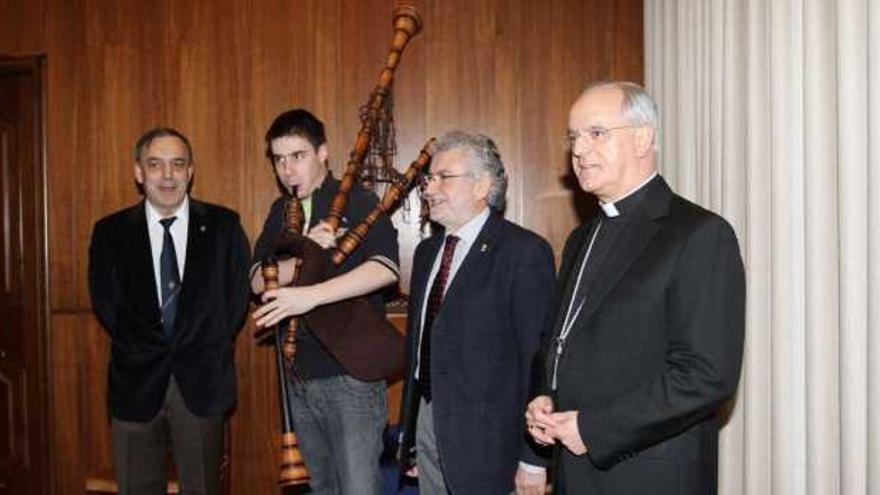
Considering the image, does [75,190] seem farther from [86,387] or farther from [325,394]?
[325,394]

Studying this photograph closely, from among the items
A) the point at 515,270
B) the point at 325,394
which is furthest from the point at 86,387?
the point at 515,270

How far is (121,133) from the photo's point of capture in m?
3.96

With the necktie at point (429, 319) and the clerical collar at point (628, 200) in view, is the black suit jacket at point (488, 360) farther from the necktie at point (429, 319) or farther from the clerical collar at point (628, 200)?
the clerical collar at point (628, 200)

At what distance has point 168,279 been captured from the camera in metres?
3.10

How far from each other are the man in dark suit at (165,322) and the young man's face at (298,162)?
21.8 inches

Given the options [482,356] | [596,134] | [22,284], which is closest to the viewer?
[596,134]

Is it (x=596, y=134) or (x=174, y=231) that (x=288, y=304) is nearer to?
(x=174, y=231)

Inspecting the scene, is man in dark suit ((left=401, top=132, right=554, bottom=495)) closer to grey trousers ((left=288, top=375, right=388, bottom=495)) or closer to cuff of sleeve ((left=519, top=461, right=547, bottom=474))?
cuff of sleeve ((left=519, top=461, right=547, bottom=474))

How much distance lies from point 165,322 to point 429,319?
1.18 m

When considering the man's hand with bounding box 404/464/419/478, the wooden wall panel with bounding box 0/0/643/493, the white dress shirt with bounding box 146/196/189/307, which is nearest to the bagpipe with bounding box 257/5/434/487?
the man's hand with bounding box 404/464/419/478

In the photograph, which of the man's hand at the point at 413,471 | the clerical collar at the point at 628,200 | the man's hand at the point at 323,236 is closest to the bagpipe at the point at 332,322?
the man's hand at the point at 323,236

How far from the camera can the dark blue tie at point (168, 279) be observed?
3080 mm

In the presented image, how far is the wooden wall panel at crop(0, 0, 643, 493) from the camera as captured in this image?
3900 mm

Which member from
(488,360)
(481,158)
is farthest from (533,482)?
(481,158)
